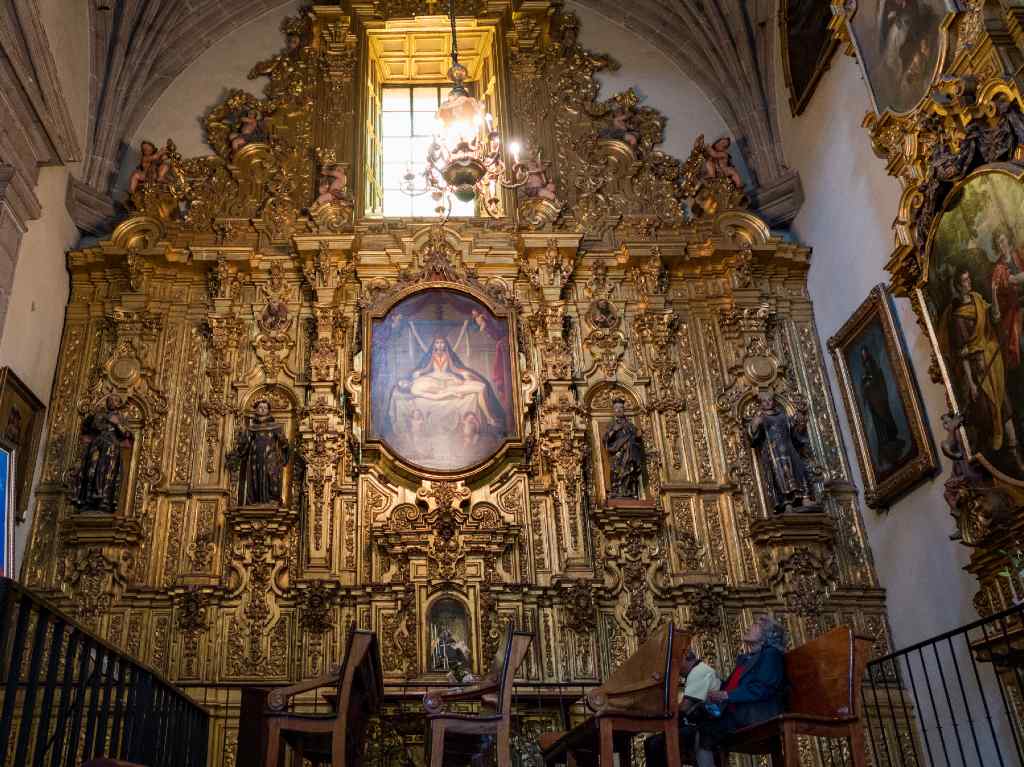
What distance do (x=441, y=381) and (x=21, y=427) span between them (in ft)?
14.2

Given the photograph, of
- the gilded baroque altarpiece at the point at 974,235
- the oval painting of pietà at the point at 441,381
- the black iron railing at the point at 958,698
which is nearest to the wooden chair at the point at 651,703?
the black iron railing at the point at 958,698

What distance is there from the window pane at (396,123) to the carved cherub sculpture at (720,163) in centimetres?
407

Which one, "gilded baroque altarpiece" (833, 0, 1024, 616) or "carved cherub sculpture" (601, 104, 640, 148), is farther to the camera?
"carved cherub sculpture" (601, 104, 640, 148)

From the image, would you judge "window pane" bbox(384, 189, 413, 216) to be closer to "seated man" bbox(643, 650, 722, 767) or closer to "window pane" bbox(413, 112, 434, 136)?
"window pane" bbox(413, 112, 434, 136)

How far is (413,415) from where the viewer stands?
10.5m

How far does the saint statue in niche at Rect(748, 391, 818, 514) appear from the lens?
9930mm

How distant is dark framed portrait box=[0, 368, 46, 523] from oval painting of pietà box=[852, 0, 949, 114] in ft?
28.9

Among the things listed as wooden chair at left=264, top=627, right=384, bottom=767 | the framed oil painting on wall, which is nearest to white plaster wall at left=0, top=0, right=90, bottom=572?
the framed oil painting on wall

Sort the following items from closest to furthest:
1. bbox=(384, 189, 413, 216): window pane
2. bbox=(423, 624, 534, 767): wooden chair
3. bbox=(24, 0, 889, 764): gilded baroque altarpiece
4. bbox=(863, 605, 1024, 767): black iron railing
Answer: bbox=(423, 624, 534, 767): wooden chair < bbox=(863, 605, 1024, 767): black iron railing < bbox=(24, 0, 889, 764): gilded baroque altarpiece < bbox=(384, 189, 413, 216): window pane

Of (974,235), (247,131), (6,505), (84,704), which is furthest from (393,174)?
(84,704)

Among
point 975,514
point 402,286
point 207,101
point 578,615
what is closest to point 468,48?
point 207,101

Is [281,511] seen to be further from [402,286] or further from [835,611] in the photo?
[835,611]

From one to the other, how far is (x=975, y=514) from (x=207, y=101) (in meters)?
10.5

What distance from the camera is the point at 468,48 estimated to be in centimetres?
1371
